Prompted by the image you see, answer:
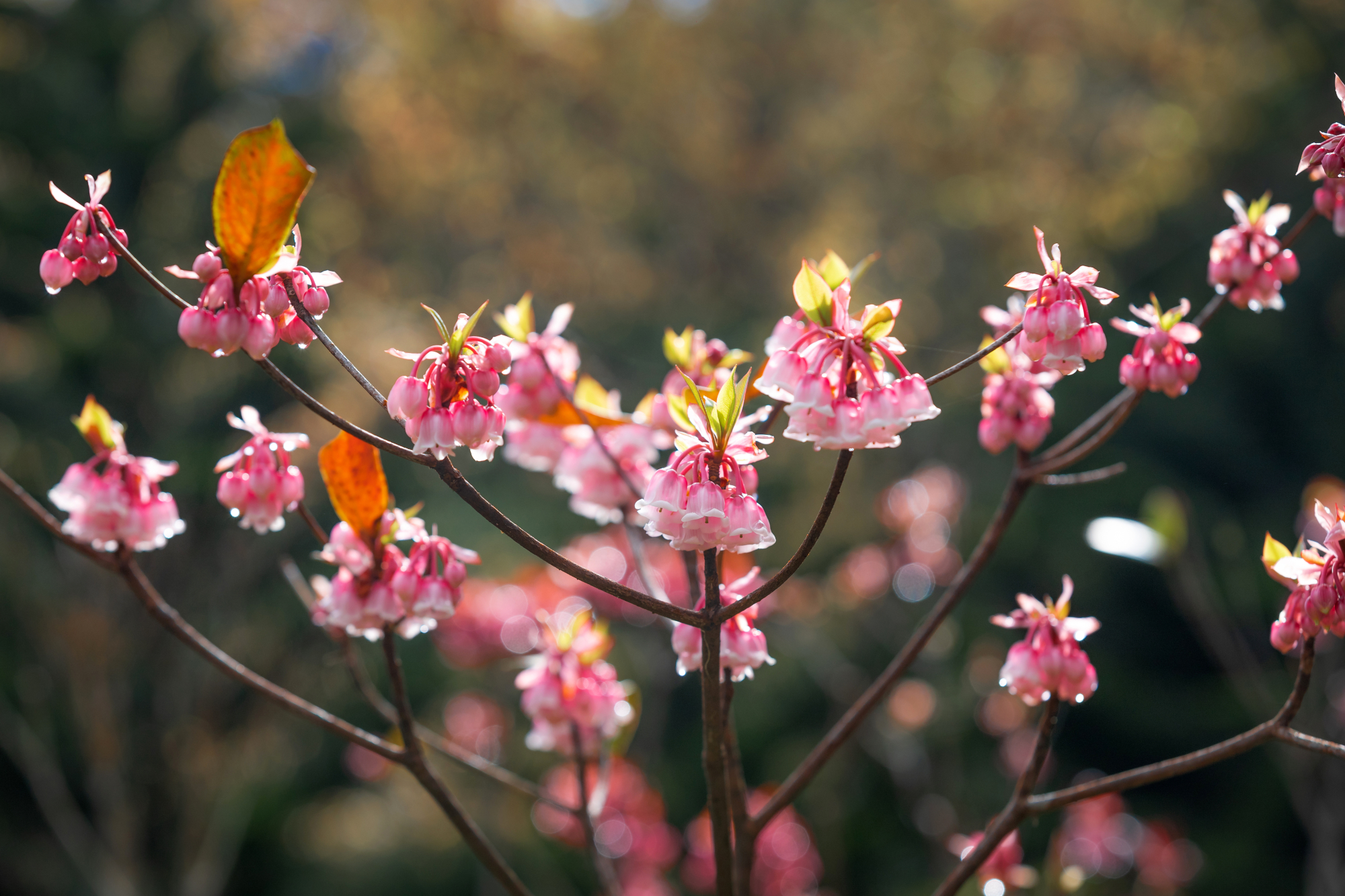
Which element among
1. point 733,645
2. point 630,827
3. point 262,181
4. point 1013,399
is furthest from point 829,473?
point 262,181

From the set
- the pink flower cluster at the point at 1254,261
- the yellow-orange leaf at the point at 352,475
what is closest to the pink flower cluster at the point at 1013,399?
the pink flower cluster at the point at 1254,261

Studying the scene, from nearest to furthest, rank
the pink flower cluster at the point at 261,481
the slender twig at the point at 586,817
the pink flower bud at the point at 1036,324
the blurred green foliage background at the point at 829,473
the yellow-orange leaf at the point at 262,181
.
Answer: the yellow-orange leaf at the point at 262,181, the pink flower bud at the point at 1036,324, the pink flower cluster at the point at 261,481, the slender twig at the point at 586,817, the blurred green foliage background at the point at 829,473

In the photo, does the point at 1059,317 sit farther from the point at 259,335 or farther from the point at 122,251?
the point at 122,251

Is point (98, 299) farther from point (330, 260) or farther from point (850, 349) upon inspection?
point (850, 349)

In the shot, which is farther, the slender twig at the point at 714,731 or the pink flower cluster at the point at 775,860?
the pink flower cluster at the point at 775,860

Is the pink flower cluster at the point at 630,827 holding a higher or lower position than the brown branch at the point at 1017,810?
higher

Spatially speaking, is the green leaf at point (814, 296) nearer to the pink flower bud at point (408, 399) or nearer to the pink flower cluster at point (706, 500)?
the pink flower cluster at point (706, 500)

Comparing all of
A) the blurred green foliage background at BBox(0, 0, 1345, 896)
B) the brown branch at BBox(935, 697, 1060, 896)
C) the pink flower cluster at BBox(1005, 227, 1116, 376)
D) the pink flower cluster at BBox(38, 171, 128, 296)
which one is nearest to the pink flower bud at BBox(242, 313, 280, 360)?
the pink flower cluster at BBox(38, 171, 128, 296)
